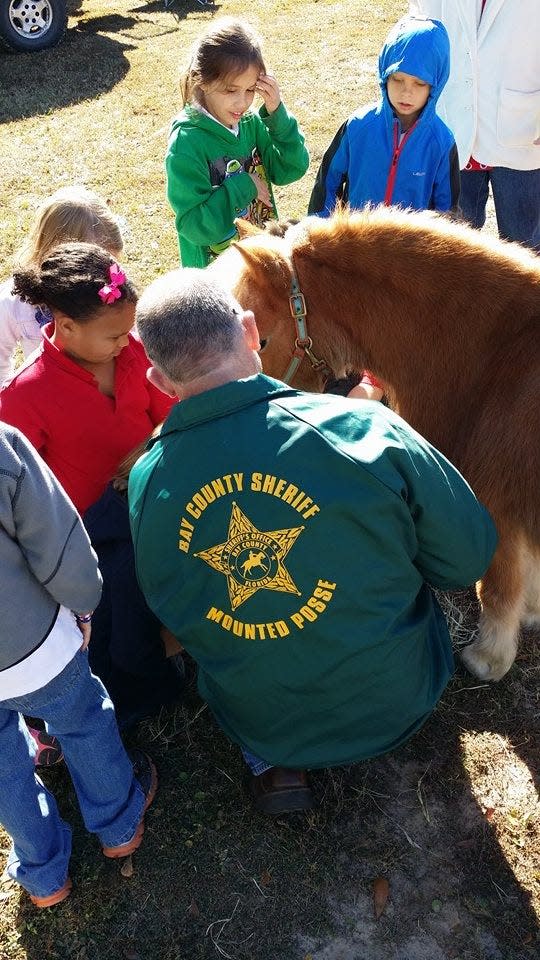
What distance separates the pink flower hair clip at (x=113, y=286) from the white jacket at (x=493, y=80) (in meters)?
2.64

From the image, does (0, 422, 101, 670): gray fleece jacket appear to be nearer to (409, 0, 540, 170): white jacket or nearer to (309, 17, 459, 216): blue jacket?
(309, 17, 459, 216): blue jacket

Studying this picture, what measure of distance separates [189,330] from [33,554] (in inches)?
30.0

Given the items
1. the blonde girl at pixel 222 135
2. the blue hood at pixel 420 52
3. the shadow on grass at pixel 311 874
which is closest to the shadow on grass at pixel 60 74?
the blonde girl at pixel 222 135

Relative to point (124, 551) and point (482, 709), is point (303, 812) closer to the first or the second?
point (482, 709)

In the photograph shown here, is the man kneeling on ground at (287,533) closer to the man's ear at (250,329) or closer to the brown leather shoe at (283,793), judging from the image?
the man's ear at (250,329)

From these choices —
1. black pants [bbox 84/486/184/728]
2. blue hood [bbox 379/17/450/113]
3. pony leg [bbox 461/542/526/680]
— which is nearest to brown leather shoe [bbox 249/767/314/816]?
black pants [bbox 84/486/184/728]

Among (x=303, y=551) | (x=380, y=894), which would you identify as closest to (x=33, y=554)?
(x=303, y=551)

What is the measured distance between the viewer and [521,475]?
266 centimetres

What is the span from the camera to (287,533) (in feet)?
6.53

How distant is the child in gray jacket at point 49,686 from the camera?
1987 mm

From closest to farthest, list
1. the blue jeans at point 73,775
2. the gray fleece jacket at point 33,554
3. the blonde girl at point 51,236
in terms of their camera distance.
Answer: the gray fleece jacket at point 33,554, the blue jeans at point 73,775, the blonde girl at point 51,236

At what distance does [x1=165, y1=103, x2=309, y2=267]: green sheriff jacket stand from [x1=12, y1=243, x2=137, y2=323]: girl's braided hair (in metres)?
1.26

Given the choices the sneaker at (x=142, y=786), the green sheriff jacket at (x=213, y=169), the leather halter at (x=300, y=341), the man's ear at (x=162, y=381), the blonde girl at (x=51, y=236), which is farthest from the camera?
the green sheriff jacket at (x=213, y=169)

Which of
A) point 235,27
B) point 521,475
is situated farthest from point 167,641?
point 235,27
